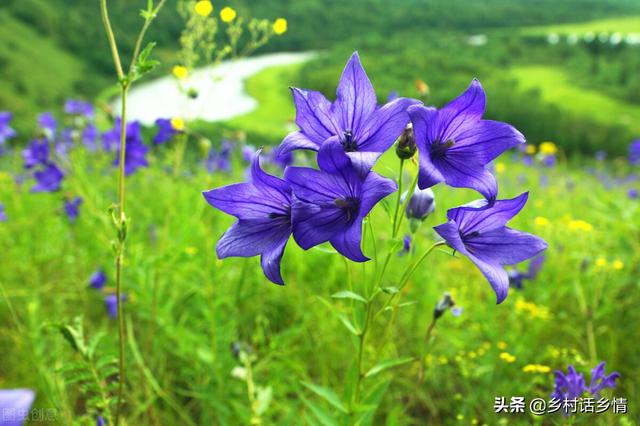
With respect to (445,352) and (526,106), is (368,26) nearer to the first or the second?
(526,106)

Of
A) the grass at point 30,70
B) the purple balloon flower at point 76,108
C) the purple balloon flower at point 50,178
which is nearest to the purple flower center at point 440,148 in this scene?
the purple balloon flower at point 50,178

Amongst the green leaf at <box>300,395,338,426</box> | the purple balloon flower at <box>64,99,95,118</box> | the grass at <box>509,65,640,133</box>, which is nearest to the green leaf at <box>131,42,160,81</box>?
the green leaf at <box>300,395,338,426</box>

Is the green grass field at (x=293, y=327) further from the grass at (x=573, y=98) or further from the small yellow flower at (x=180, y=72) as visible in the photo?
the grass at (x=573, y=98)

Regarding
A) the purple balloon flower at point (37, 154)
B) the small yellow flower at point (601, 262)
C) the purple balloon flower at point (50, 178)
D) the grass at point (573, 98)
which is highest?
the grass at point (573, 98)

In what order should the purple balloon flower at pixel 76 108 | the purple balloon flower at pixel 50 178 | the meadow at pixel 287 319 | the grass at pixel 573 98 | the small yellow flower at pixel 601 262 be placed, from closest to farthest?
the meadow at pixel 287 319, the small yellow flower at pixel 601 262, the purple balloon flower at pixel 50 178, the purple balloon flower at pixel 76 108, the grass at pixel 573 98

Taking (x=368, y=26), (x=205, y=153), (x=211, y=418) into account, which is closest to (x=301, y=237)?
(x=211, y=418)

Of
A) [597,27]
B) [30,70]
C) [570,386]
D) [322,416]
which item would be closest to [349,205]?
[322,416]

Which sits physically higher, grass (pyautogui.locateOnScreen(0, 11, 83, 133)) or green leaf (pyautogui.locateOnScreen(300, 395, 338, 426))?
grass (pyautogui.locateOnScreen(0, 11, 83, 133))

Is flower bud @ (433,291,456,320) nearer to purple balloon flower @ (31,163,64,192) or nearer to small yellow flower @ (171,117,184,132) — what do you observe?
small yellow flower @ (171,117,184,132)
